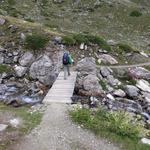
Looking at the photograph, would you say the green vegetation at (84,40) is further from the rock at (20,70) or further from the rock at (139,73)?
the rock at (20,70)

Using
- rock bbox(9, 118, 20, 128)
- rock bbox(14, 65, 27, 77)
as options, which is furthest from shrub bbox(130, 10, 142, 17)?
rock bbox(9, 118, 20, 128)

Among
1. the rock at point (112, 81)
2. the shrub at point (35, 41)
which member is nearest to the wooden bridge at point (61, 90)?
the rock at point (112, 81)

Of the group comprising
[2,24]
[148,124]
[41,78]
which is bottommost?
[148,124]

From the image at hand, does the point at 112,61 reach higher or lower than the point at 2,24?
lower

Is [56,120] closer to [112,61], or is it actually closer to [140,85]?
[140,85]

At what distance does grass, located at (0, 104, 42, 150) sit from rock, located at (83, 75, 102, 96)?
19.1 ft

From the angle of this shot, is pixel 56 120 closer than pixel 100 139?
No

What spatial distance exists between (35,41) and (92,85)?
8605 millimetres

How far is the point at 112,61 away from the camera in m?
38.7

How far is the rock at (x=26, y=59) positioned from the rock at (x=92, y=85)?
6.13 metres

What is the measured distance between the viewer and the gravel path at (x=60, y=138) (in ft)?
71.6

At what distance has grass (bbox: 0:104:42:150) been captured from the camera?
22244 mm

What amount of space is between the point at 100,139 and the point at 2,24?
72.6 feet

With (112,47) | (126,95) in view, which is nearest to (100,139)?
(126,95)
